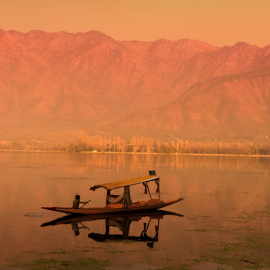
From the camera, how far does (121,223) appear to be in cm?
3903

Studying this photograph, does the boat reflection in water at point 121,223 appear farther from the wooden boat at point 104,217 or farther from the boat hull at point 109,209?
the boat hull at point 109,209

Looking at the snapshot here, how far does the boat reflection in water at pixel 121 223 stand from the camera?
3353cm

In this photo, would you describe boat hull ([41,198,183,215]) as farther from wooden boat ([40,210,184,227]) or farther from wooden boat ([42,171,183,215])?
wooden boat ([40,210,184,227])

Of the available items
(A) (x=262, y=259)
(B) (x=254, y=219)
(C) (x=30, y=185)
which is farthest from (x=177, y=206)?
(C) (x=30, y=185)

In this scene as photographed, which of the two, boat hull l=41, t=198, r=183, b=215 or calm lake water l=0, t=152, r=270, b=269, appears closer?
calm lake water l=0, t=152, r=270, b=269

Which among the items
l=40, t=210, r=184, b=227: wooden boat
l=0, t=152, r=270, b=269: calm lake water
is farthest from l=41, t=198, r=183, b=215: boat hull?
l=0, t=152, r=270, b=269: calm lake water

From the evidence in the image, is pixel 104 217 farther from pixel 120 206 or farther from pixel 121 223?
pixel 121 223

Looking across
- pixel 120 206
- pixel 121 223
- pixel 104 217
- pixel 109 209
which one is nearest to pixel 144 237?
pixel 121 223

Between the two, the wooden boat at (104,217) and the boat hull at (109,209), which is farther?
the boat hull at (109,209)

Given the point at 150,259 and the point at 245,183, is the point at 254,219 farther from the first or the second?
the point at 245,183

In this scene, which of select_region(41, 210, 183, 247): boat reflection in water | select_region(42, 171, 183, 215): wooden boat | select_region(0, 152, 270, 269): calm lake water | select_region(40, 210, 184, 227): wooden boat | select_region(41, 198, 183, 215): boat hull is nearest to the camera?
select_region(0, 152, 270, 269): calm lake water

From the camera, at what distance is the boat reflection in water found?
33531 millimetres

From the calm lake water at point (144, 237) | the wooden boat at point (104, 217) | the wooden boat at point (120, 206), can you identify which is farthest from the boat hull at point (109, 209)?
the calm lake water at point (144, 237)

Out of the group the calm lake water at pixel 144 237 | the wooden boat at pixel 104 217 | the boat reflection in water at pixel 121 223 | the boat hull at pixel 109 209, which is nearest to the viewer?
the calm lake water at pixel 144 237
